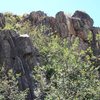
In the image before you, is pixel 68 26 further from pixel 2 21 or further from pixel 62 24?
pixel 2 21

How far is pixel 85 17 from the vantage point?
71.9m

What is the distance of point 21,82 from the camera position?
44156 mm

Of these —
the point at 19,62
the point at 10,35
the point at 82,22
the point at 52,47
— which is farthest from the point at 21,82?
the point at 82,22

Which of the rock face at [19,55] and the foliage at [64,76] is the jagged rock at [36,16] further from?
the rock face at [19,55]

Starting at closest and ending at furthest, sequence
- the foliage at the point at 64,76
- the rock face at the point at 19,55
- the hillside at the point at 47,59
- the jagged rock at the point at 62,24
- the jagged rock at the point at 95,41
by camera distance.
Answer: the foliage at the point at 64,76, the hillside at the point at 47,59, the rock face at the point at 19,55, the jagged rock at the point at 62,24, the jagged rock at the point at 95,41

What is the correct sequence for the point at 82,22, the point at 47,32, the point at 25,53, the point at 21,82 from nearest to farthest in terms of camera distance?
the point at 21,82 < the point at 25,53 < the point at 47,32 < the point at 82,22

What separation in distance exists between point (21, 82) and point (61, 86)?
8389mm

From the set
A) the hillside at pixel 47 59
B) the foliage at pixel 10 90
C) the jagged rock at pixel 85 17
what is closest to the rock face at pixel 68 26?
the hillside at pixel 47 59

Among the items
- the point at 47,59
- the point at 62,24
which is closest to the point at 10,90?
the point at 47,59

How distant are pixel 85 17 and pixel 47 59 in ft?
68.9

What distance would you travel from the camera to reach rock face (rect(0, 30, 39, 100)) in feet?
149

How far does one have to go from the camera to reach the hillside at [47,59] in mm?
38906

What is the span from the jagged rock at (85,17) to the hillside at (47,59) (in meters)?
0.18

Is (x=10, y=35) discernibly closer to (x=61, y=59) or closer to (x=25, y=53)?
(x=25, y=53)
